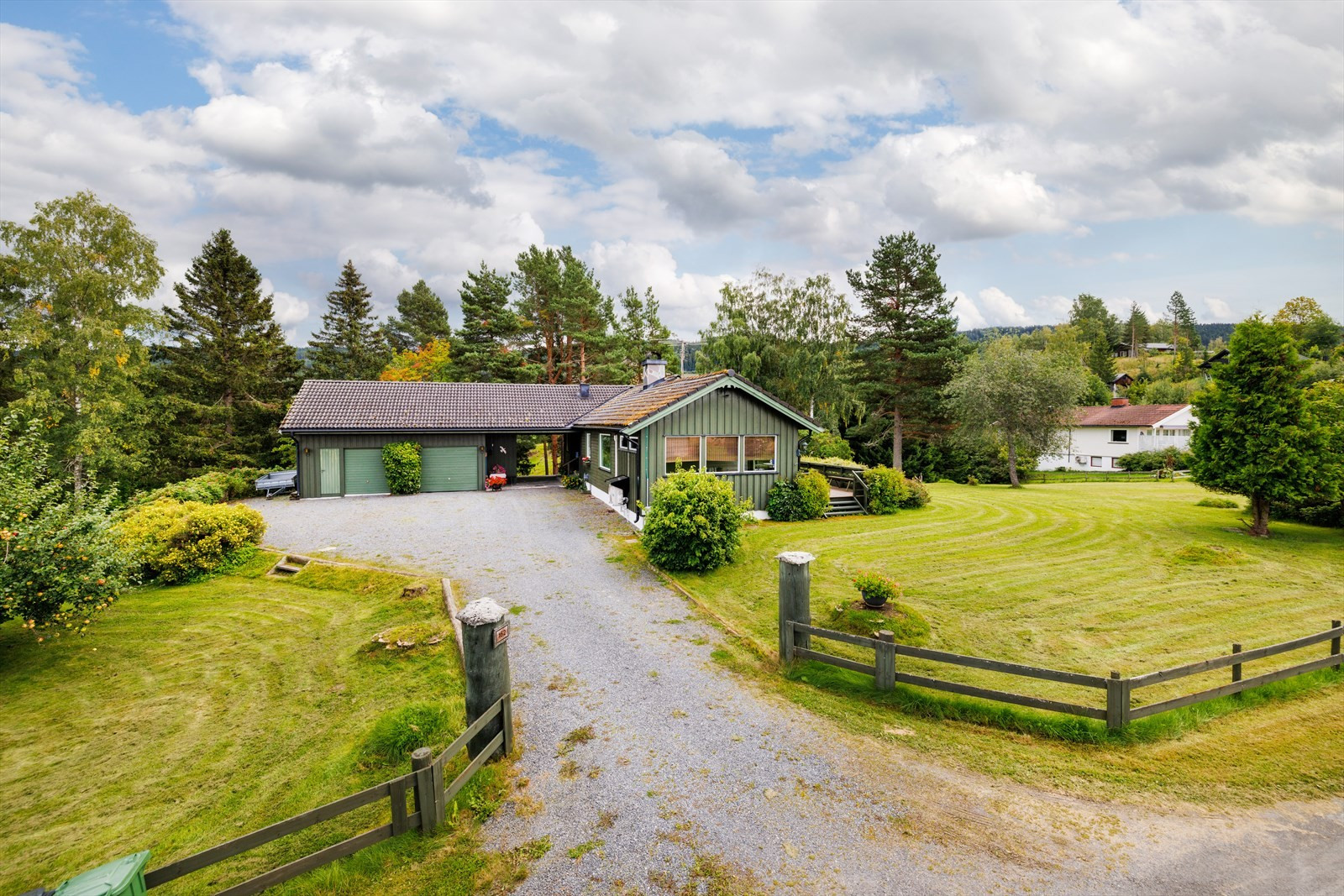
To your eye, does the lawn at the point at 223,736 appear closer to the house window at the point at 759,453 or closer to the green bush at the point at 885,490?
the house window at the point at 759,453

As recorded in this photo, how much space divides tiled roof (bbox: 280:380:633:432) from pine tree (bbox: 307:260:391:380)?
2308 centimetres

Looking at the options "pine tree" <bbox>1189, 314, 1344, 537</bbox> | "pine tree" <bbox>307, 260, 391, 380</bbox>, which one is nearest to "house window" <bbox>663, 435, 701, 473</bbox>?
"pine tree" <bbox>1189, 314, 1344, 537</bbox>

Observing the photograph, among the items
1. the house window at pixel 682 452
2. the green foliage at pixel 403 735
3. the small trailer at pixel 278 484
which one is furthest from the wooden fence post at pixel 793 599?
the small trailer at pixel 278 484

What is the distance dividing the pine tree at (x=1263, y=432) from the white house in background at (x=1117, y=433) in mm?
23259

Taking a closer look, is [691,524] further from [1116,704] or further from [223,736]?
[223,736]

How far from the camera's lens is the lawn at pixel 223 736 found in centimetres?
464

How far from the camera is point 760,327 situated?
3425 cm

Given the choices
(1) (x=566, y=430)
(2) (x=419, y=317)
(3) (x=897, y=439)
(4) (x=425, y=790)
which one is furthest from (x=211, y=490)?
(2) (x=419, y=317)

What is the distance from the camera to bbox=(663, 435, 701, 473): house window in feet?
57.2

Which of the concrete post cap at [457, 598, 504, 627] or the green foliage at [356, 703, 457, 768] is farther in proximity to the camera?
the green foliage at [356, 703, 457, 768]

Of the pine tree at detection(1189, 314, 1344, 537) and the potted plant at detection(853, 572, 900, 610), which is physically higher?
the pine tree at detection(1189, 314, 1344, 537)

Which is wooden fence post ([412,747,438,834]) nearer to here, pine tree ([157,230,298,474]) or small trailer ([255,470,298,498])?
small trailer ([255,470,298,498])

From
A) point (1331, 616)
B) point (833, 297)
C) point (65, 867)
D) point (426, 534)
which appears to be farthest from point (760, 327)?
point (65, 867)

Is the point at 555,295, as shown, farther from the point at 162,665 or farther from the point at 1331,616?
the point at 1331,616
